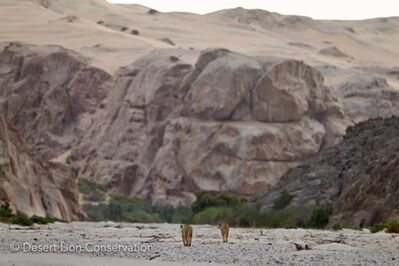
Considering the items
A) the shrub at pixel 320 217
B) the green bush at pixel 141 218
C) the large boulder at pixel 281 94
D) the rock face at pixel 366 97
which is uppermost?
the shrub at pixel 320 217

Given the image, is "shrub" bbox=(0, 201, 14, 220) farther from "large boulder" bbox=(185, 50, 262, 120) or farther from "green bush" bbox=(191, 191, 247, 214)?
"large boulder" bbox=(185, 50, 262, 120)

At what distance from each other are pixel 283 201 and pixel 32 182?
21970mm

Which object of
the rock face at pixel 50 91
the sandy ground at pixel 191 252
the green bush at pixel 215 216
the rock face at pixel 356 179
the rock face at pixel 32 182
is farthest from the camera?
the rock face at pixel 50 91

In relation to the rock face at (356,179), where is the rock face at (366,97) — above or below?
below

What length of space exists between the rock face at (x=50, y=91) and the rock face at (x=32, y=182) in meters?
66.8

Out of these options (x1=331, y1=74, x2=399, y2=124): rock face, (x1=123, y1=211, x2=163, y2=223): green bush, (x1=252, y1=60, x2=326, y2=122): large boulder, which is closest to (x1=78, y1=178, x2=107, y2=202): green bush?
(x1=123, y1=211, x2=163, y2=223): green bush

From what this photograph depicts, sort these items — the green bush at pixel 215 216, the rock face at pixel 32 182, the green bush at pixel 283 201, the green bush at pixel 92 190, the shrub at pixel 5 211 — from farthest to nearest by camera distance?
the green bush at pixel 92 190, the green bush at pixel 215 216, the rock face at pixel 32 182, the green bush at pixel 283 201, the shrub at pixel 5 211

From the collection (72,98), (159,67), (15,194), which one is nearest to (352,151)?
(15,194)

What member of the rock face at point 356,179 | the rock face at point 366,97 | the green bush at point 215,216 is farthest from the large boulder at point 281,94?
the rock face at point 356,179

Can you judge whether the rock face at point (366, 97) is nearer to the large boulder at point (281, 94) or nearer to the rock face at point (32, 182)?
the large boulder at point (281, 94)

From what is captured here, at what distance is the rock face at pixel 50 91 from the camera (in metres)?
161

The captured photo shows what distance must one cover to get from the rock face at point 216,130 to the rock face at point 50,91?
16.8 metres

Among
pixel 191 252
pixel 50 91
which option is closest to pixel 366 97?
pixel 50 91

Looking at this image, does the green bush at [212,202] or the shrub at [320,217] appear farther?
the green bush at [212,202]
